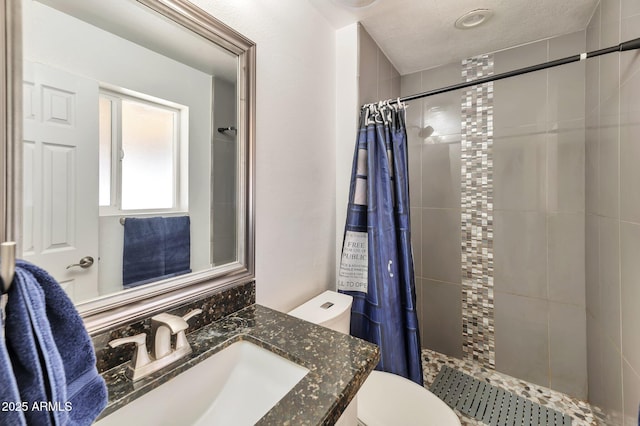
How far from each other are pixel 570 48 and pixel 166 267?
2557 millimetres

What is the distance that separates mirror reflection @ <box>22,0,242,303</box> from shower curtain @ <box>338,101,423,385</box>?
2.35 feet

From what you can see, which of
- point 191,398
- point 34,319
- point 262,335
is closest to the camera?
point 34,319

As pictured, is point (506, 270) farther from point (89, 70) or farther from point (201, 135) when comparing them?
point (89, 70)

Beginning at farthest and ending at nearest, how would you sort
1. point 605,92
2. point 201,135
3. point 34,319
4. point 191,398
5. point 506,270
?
point 506,270 → point 605,92 → point 201,135 → point 191,398 → point 34,319

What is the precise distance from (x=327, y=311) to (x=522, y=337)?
60.6 inches

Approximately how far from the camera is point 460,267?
2.00m

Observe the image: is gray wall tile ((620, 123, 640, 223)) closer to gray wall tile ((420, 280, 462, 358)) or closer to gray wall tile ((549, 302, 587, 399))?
gray wall tile ((549, 302, 587, 399))

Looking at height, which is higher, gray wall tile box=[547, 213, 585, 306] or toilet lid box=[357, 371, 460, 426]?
gray wall tile box=[547, 213, 585, 306]

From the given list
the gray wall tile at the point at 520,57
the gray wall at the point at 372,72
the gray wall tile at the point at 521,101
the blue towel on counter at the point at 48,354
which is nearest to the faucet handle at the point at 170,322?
the blue towel on counter at the point at 48,354

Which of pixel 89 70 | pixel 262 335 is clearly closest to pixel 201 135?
pixel 89 70

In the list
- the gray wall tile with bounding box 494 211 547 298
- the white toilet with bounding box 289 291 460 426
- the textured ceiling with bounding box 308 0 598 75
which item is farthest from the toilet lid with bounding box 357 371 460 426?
the textured ceiling with bounding box 308 0 598 75

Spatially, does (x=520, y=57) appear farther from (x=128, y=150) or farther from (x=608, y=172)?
(x=128, y=150)

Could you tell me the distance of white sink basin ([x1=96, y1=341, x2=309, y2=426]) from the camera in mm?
635

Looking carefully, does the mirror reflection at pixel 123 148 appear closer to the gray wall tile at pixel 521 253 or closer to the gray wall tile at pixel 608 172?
the gray wall tile at pixel 608 172
